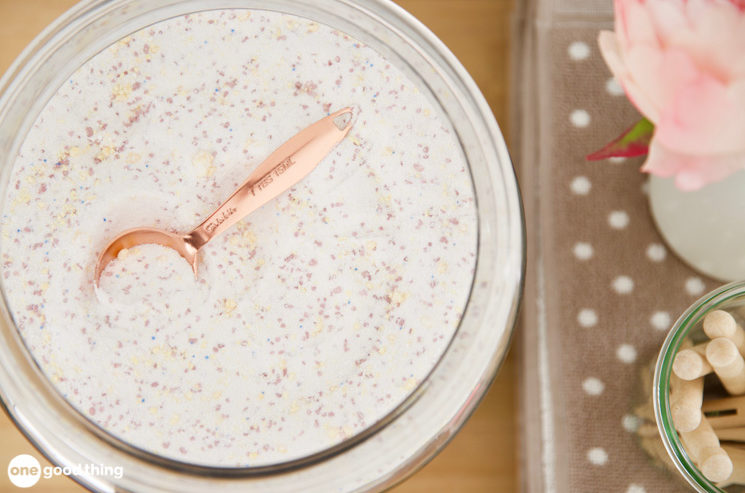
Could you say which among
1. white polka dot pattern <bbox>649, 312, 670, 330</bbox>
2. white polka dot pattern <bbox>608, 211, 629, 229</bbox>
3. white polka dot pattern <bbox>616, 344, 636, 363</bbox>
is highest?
white polka dot pattern <bbox>608, 211, 629, 229</bbox>

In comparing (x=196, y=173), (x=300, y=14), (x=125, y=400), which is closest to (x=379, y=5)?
(x=300, y=14)

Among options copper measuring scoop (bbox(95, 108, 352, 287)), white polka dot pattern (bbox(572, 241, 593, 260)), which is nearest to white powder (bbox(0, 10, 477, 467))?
copper measuring scoop (bbox(95, 108, 352, 287))

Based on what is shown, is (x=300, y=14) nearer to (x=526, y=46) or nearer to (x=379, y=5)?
(x=379, y=5)

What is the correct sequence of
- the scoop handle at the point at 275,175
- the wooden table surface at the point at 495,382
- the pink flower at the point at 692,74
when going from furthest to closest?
the wooden table surface at the point at 495,382, the scoop handle at the point at 275,175, the pink flower at the point at 692,74

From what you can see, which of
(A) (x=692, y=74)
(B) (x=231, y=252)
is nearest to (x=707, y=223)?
(A) (x=692, y=74)

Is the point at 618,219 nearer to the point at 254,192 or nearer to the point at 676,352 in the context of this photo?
the point at 676,352

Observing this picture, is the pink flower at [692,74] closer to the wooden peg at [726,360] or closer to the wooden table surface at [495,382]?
the wooden peg at [726,360]

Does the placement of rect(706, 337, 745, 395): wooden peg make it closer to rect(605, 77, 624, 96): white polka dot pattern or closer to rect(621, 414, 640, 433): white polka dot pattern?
rect(621, 414, 640, 433): white polka dot pattern

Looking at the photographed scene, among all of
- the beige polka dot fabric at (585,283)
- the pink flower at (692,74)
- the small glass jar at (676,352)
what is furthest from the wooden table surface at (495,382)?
the pink flower at (692,74)
